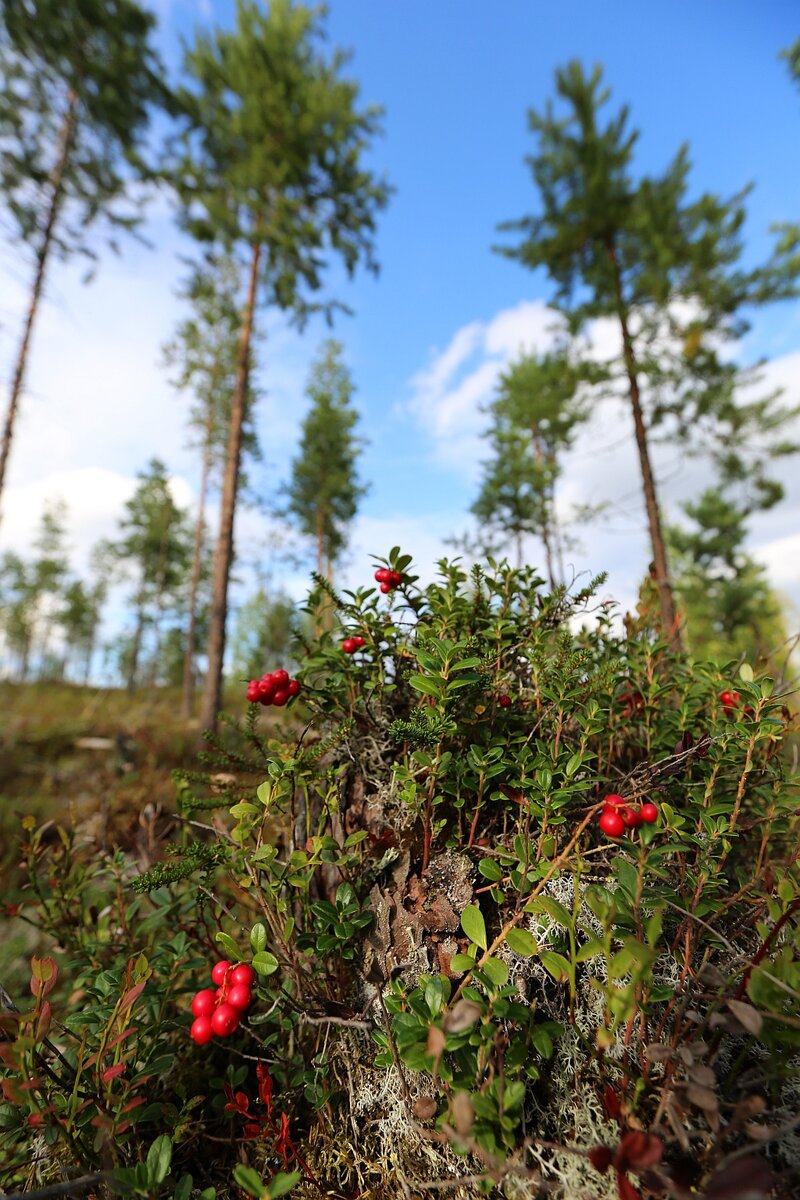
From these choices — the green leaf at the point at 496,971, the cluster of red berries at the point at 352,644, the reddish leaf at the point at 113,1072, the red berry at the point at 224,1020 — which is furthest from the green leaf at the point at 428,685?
the reddish leaf at the point at 113,1072

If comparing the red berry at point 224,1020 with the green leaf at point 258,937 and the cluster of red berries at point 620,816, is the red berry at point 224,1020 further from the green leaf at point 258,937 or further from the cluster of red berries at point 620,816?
the cluster of red berries at point 620,816

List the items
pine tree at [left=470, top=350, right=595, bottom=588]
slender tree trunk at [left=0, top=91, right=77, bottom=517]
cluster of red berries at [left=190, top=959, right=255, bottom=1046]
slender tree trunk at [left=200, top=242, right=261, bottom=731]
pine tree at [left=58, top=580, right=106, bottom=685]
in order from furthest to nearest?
1. pine tree at [left=58, top=580, right=106, bottom=685]
2. pine tree at [left=470, top=350, right=595, bottom=588]
3. slender tree trunk at [left=0, top=91, right=77, bottom=517]
4. slender tree trunk at [left=200, top=242, right=261, bottom=731]
5. cluster of red berries at [left=190, top=959, right=255, bottom=1046]

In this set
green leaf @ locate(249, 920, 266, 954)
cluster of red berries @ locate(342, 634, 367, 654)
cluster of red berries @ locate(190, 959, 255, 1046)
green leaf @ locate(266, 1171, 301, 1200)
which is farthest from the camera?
cluster of red berries @ locate(342, 634, 367, 654)

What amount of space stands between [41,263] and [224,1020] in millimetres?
13412

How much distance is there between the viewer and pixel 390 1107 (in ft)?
4.24

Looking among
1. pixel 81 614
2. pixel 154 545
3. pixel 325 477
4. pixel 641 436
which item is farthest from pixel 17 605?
pixel 641 436

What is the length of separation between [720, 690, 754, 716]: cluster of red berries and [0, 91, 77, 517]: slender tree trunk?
12.2m

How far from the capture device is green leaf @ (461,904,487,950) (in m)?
1.16

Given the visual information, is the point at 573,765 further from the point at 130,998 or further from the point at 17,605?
the point at 17,605

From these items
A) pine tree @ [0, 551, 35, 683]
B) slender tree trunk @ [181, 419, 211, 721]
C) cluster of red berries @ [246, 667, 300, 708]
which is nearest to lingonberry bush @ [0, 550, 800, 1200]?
cluster of red berries @ [246, 667, 300, 708]

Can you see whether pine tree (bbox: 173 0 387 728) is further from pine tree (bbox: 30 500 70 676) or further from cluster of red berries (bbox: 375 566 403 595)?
pine tree (bbox: 30 500 70 676)

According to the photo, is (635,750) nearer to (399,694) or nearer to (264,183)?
(399,694)

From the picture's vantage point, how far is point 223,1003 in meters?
1.19

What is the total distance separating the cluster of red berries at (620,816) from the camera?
4.03ft
